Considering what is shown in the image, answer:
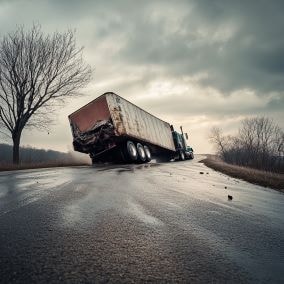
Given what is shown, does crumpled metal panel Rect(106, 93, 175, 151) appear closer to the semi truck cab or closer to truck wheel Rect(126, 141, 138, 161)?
truck wheel Rect(126, 141, 138, 161)

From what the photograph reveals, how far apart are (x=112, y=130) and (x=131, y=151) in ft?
8.32

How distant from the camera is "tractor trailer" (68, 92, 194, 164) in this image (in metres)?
19.7

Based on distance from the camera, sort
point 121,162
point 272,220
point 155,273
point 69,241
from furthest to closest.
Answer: point 121,162 → point 272,220 → point 69,241 → point 155,273

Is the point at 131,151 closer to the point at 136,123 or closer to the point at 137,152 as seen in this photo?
the point at 137,152

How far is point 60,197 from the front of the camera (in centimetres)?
618

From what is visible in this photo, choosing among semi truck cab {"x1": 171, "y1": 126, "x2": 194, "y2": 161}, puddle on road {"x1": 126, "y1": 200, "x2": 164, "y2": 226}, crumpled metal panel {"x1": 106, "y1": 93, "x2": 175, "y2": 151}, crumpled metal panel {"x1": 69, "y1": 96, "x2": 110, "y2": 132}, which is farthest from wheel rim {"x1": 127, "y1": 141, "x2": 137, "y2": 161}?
puddle on road {"x1": 126, "y1": 200, "x2": 164, "y2": 226}

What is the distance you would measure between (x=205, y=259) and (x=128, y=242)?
80 centimetres

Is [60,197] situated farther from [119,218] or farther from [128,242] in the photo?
[128,242]

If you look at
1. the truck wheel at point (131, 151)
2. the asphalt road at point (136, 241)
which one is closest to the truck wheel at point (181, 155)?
the truck wheel at point (131, 151)

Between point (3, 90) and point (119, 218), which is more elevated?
point (3, 90)

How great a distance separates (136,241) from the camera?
3.38 metres

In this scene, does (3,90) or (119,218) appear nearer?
(119,218)

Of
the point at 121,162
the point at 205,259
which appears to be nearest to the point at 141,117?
the point at 121,162

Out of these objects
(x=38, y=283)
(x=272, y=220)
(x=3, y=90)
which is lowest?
(x=272, y=220)
